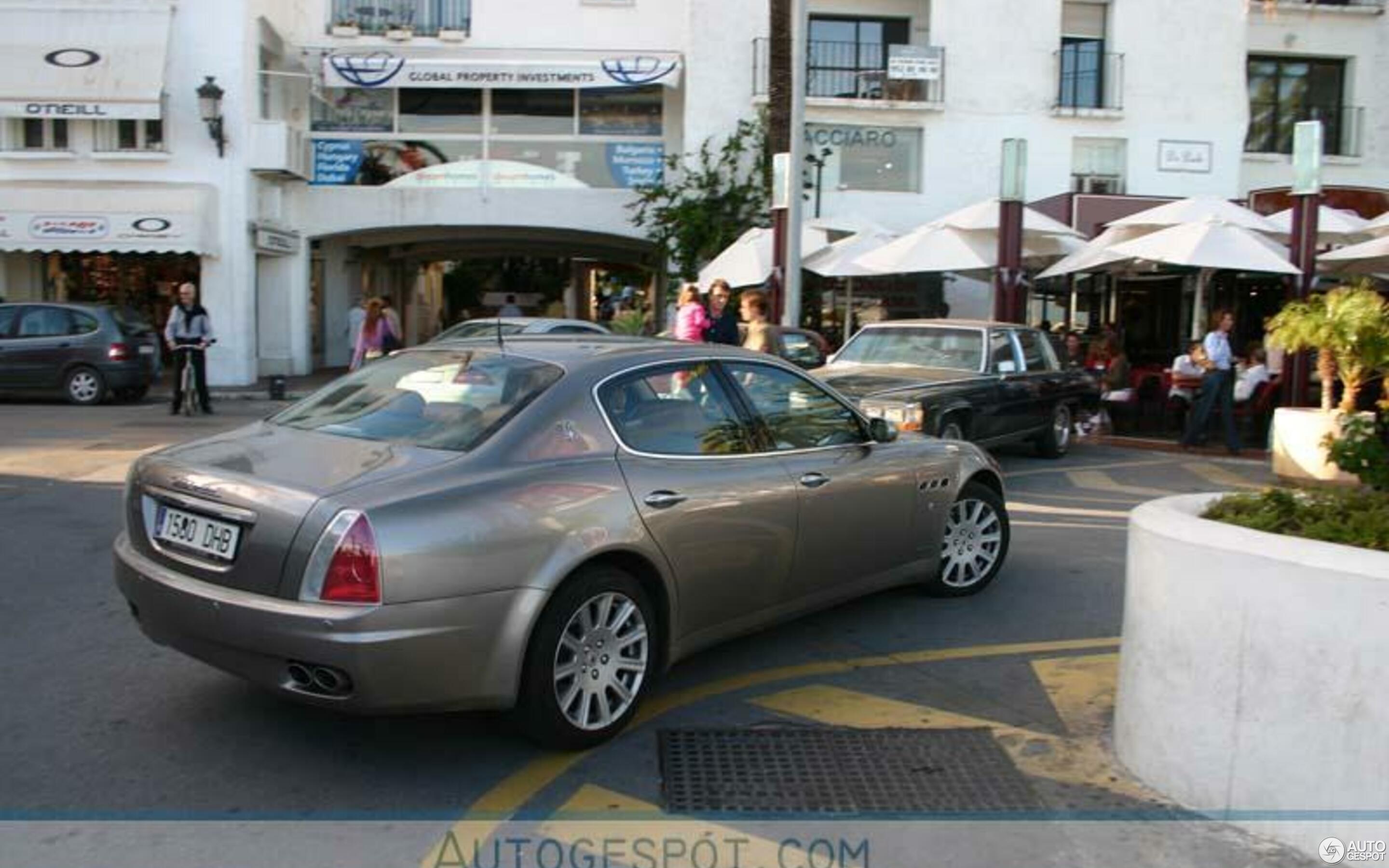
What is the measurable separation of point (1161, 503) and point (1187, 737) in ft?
3.15

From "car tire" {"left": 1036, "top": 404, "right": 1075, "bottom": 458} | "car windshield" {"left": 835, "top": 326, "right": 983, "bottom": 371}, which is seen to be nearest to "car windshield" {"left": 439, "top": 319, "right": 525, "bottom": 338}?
"car windshield" {"left": 835, "top": 326, "right": 983, "bottom": 371}

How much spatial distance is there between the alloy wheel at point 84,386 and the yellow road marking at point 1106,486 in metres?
14.1

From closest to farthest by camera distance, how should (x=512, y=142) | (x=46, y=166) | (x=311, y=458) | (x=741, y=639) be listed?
(x=311, y=458) < (x=741, y=639) < (x=46, y=166) < (x=512, y=142)

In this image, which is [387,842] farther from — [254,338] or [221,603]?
[254,338]

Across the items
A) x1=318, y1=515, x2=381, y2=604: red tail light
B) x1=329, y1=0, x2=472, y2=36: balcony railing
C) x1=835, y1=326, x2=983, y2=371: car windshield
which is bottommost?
x1=318, y1=515, x2=381, y2=604: red tail light

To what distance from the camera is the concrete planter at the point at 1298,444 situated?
1109 cm

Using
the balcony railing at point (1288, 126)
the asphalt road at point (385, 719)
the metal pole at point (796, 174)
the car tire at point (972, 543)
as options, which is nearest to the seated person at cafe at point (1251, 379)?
the metal pole at point (796, 174)

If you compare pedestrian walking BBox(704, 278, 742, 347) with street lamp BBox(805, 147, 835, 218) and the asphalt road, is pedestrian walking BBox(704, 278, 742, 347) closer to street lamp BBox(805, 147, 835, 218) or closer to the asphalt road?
the asphalt road

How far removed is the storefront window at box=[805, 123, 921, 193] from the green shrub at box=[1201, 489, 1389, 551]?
19.5 metres

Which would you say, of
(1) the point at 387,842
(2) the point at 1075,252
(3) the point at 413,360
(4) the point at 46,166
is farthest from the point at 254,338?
(1) the point at 387,842

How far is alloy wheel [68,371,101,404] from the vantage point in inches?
674

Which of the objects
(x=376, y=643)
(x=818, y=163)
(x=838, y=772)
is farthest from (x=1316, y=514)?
(x=818, y=163)

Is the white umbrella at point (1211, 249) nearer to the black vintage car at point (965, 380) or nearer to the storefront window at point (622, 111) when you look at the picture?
the black vintage car at point (965, 380)

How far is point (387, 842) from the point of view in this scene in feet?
11.7
